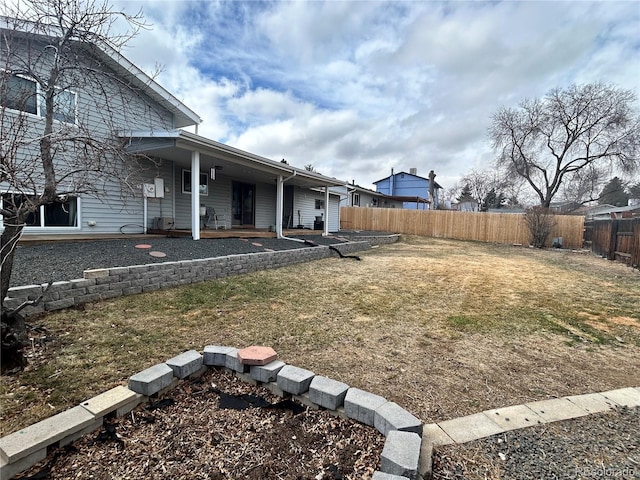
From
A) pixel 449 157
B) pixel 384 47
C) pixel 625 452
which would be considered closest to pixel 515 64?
pixel 384 47

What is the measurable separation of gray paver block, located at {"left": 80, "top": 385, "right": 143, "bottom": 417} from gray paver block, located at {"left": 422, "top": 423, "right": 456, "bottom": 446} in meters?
1.76

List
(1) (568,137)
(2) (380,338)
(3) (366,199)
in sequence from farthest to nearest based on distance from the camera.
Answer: (3) (366,199) < (1) (568,137) < (2) (380,338)

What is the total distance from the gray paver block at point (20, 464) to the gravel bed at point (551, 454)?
1.92 meters

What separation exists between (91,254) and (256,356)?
4.66 meters

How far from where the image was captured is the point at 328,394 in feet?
6.55

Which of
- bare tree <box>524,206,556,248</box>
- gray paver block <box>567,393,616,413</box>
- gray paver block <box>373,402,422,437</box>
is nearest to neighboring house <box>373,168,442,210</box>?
bare tree <box>524,206,556,248</box>

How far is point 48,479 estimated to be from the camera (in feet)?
4.83

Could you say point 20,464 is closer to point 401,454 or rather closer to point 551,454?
point 401,454

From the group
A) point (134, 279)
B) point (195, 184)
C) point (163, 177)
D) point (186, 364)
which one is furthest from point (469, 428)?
point (163, 177)

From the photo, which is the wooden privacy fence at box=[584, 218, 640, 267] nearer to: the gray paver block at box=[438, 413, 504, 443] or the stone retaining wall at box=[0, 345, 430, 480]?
the gray paver block at box=[438, 413, 504, 443]

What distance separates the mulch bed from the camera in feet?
5.08

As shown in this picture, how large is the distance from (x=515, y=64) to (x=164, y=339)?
13402 mm

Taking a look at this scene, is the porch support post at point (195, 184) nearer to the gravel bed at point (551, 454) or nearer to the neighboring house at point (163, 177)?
the neighboring house at point (163, 177)

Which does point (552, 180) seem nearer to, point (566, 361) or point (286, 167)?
point (286, 167)
